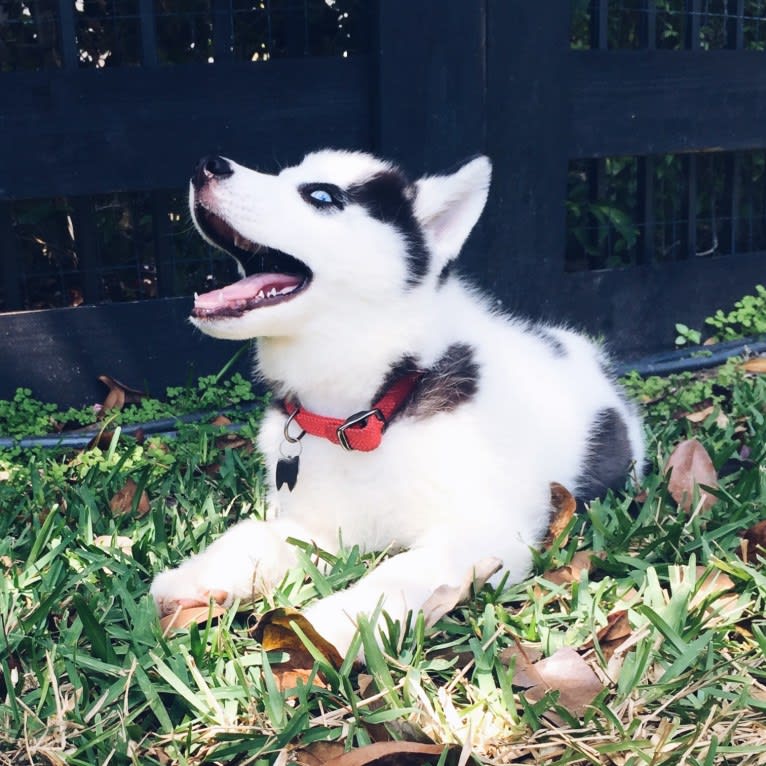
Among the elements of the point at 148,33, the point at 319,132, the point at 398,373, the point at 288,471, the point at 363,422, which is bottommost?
the point at 288,471

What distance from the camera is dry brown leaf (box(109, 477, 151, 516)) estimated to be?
318cm

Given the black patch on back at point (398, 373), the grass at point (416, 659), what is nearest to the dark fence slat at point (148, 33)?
the grass at point (416, 659)

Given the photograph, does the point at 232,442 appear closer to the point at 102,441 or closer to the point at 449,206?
the point at 102,441

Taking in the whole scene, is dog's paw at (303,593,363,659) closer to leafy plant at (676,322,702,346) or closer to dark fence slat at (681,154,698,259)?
leafy plant at (676,322,702,346)

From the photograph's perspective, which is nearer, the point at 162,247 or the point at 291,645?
the point at 291,645

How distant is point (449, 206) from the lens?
2914 millimetres

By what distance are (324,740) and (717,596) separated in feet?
3.22

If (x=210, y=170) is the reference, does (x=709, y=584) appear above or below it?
below

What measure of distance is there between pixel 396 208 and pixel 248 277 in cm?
45

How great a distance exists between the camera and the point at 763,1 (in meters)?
5.56

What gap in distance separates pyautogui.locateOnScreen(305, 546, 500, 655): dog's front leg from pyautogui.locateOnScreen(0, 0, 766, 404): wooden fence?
2.23 meters

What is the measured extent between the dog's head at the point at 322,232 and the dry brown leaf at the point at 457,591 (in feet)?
2.31

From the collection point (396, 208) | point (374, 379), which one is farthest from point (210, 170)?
point (374, 379)

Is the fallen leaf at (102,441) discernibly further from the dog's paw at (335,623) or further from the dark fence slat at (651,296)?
the dark fence slat at (651,296)
